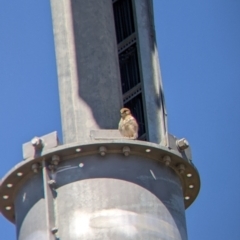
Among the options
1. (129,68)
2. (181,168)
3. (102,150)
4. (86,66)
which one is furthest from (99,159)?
(129,68)

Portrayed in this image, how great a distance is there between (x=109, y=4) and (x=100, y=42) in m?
1.17

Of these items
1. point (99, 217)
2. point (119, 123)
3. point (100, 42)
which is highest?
point (100, 42)

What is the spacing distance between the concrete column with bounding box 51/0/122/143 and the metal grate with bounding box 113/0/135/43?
0.79 metres

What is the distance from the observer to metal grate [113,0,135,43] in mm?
32031

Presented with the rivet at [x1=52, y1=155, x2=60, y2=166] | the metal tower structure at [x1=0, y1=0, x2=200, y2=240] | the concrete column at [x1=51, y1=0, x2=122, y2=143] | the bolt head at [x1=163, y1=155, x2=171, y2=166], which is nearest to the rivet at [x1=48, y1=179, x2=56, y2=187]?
the metal tower structure at [x1=0, y1=0, x2=200, y2=240]

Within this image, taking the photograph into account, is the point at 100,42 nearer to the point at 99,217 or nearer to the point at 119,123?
the point at 119,123

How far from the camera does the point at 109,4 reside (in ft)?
103

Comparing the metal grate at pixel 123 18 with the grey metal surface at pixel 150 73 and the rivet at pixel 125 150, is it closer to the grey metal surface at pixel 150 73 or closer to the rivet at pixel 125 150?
the grey metal surface at pixel 150 73

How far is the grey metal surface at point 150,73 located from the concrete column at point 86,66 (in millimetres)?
663

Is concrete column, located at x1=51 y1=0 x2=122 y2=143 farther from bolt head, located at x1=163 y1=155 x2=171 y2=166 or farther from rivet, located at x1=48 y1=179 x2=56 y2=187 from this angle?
bolt head, located at x1=163 y1=155 x2=171 y2=166

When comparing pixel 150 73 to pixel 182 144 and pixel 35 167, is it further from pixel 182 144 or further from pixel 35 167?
pixel 35 167

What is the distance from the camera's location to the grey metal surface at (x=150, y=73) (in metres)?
30.3

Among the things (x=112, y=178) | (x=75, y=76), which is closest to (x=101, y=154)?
(x=112, y=178)

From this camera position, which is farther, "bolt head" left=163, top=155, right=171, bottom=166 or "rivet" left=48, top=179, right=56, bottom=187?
"bolt head" left=163, top=155, right=171, bottom=166
